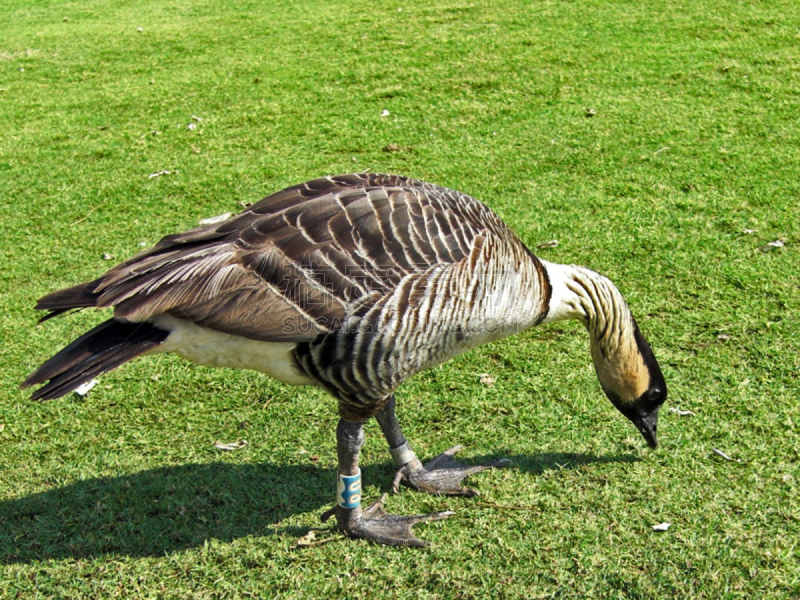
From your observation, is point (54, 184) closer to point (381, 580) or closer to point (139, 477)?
point (139, 477)

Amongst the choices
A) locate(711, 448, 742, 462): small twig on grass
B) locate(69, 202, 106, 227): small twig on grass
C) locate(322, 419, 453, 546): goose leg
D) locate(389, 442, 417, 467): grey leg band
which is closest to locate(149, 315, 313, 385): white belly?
locate(322, 419, 453, 546): goose leg

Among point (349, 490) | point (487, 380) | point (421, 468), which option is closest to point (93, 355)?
point (349, 490)

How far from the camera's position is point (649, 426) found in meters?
3.60

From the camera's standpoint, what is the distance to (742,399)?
4.06 m

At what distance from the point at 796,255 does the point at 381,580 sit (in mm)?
3927

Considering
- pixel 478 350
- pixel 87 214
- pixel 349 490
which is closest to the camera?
pixel 349 490

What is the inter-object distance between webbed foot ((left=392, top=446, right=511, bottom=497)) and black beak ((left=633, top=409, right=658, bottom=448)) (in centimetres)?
70

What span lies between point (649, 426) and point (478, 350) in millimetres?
1282

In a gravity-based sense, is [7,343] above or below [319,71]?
below

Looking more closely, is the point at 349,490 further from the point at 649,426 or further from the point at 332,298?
the point at 649,426

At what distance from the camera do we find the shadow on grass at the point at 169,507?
3332mm

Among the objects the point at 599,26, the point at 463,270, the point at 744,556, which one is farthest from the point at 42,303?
the point at 599,26

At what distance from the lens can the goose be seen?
2881mm

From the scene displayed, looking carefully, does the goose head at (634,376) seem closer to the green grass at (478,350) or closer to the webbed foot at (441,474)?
the green grass at (478,350)
